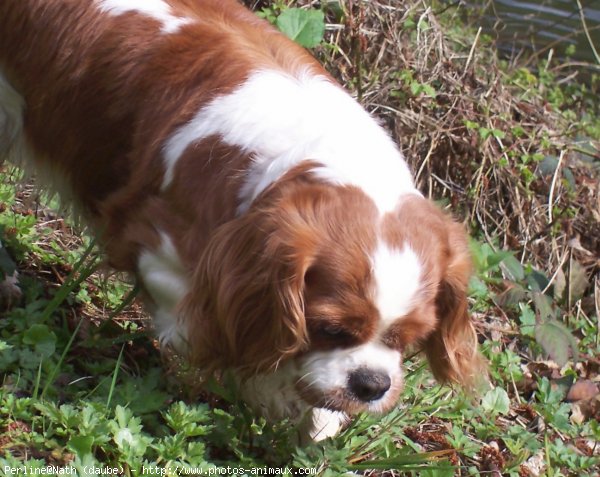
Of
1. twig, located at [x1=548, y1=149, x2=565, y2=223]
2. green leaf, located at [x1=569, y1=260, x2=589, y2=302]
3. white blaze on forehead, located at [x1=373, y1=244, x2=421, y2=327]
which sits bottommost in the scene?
green leaf, located at [x1=569, y1=260, x2=589, y2=302]

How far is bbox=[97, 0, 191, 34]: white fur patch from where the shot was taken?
3.71 m

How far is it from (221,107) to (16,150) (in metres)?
1.24

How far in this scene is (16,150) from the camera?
4305 millimetres

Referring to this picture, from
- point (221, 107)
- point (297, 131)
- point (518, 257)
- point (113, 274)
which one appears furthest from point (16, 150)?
point (518, 257)

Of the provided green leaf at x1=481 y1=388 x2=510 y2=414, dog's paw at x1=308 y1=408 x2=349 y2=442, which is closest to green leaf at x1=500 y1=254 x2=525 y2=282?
green leaf at x1=481 y1=388 x2=510 y2=414

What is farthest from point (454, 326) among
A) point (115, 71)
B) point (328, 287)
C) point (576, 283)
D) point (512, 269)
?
point (576, 283)

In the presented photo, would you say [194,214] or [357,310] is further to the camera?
[194,214]

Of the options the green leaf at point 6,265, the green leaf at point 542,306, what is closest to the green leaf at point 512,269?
the green leaf at point 542,306

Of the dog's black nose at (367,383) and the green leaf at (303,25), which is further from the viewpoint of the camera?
the green leaf at (303,25)

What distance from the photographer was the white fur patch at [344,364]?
3.04m

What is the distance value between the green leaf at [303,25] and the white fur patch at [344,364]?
89.8 inches

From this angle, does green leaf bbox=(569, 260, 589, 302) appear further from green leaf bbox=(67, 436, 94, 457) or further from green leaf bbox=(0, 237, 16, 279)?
green leaf bbox=(67, 436, 94, 457)

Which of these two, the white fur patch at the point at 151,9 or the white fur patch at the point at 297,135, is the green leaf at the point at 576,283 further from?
the white fur patch at the point at 151,9

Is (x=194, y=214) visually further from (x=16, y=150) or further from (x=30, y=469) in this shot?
(x=16, y=150)
